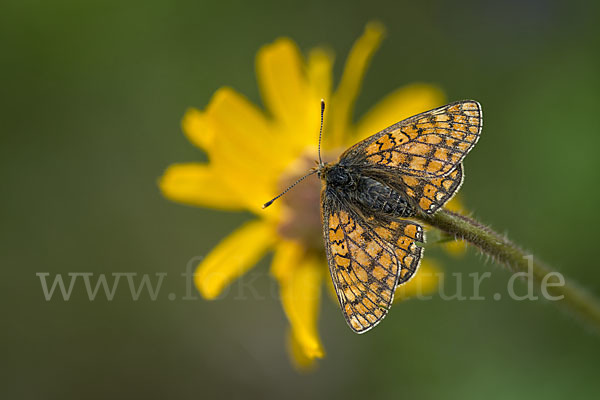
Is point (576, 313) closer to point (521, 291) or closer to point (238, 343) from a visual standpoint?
point (521, 291)

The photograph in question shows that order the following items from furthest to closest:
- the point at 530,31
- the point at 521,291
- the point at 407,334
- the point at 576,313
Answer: the point at 530,31 < the point at 407,334 < the point at 521,291 < the point at 576,313

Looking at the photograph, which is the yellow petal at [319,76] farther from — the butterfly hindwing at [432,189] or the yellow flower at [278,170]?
the butterfly hindwing at [432,189]

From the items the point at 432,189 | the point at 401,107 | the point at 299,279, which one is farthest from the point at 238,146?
the point at 432,189

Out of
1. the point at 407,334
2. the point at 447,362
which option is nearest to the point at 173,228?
the point at 407,334

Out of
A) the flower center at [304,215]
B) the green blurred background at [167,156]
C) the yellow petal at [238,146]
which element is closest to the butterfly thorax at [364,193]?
the flower center at [304,215]

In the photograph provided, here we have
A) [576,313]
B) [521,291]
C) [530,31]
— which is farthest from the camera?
[530,31]

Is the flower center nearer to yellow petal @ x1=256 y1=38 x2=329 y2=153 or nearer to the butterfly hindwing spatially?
yellow petal @ x1=256 y1=38 x2=329 y2=153

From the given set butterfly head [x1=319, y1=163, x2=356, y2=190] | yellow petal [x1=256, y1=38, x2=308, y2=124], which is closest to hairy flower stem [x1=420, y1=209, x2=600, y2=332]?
butterfly head [x1=319, y1=163, x2=356, y2=190]
